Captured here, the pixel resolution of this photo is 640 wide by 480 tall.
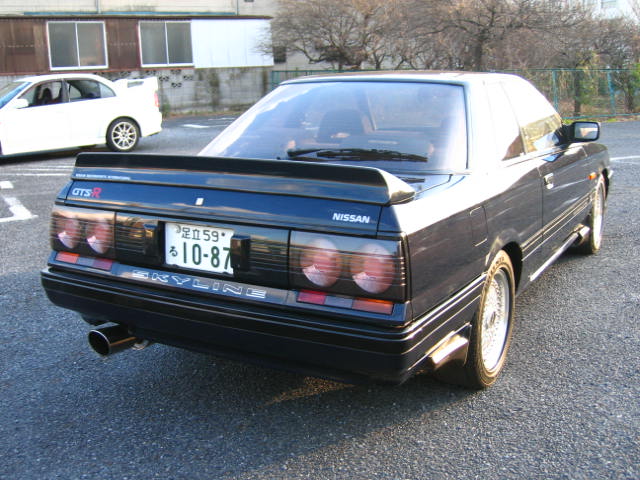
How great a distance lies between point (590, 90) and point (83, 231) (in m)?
18.2

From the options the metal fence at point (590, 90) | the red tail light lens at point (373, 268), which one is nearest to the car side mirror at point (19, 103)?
the red tail light lens at point (373, 268)

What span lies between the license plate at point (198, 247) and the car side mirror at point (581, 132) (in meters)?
2.86

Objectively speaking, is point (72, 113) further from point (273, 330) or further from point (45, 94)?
point (273, 330)

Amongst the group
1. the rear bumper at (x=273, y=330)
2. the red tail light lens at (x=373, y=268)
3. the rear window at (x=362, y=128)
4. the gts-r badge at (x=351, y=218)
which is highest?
the rear window at (x=362, y=128)

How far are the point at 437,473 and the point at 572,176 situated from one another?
269cm

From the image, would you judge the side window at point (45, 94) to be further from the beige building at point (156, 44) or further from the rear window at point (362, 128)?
the beige building at point (156, 44)

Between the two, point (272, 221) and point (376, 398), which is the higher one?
point (272, 221)

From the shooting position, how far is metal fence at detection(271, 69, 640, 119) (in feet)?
60.9

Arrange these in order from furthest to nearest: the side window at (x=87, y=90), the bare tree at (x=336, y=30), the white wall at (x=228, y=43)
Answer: the white wall at (x=228, y=43) → the bare tree at (x=336, y=30) → the side window at (x=87, y=90)

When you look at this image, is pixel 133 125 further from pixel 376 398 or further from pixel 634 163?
pixel 376 398

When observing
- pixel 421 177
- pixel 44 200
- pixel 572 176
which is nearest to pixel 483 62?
pixel 44 200

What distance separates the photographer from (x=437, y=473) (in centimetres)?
266

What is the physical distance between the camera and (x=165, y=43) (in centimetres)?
2541

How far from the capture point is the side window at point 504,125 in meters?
3.66
